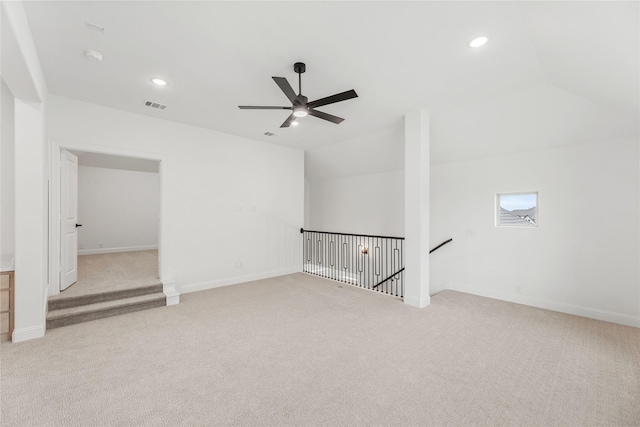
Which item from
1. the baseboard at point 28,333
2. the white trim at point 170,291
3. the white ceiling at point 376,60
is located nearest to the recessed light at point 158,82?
the white ceiling at point 376,60

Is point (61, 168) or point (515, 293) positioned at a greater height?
point (61, 168)

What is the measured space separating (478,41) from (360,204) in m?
5.24

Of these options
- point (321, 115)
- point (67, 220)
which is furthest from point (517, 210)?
point (67, 220)

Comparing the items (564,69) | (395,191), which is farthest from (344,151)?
(564,69)

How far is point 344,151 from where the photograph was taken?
6.39 meters

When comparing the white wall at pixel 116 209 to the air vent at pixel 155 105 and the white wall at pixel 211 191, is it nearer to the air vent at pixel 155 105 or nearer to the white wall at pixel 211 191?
the white wall at pixel 211 191

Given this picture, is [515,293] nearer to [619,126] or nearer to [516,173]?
[516,173]

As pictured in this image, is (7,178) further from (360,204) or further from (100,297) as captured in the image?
(360,204)

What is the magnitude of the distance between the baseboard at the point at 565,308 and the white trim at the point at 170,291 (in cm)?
509

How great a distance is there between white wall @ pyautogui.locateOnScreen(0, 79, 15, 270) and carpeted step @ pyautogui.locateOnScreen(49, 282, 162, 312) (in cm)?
78

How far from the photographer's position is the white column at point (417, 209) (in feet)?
13.5

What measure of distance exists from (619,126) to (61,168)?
25.0 feet

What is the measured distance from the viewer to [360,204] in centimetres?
758

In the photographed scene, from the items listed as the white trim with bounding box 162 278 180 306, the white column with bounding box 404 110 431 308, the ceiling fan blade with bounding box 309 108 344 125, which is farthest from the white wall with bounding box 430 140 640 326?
the white trim with bounding box 162 278 180 306
